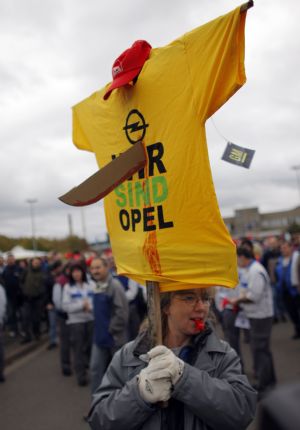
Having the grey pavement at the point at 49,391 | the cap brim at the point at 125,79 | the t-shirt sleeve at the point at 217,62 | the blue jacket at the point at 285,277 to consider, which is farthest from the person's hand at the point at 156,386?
the blue jacket at the point at 285,277

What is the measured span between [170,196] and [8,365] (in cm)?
796

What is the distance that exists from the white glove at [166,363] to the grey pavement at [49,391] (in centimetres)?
289

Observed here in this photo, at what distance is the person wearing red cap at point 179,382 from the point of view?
6.58ft

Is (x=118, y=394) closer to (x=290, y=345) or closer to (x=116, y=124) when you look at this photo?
(x=116, y=124)

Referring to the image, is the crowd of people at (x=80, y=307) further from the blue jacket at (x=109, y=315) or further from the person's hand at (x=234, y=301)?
the person's hand at (x=234, y=301)

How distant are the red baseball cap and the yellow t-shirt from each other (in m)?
0.05

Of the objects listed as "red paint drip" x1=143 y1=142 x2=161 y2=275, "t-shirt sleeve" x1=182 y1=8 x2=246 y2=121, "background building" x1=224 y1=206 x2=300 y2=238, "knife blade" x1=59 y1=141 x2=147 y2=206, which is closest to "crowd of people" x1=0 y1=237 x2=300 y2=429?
"red paint drip" x1=143 y1=142 x2=161 y2=275

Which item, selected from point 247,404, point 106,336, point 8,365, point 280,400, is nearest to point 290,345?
point 106,336

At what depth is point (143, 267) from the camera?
237 centimetres

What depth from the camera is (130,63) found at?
7.88ft

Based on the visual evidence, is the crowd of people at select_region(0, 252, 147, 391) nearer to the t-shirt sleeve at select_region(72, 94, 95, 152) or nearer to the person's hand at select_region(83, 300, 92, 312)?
the person's hand at select_region(83, 300, 92, 312)

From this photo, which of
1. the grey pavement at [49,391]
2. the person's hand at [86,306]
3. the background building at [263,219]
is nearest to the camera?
the grey pavement at [49,391]

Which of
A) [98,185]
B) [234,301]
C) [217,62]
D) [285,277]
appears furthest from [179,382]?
[285,277]

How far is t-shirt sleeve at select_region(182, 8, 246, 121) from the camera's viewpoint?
80.5 inches
